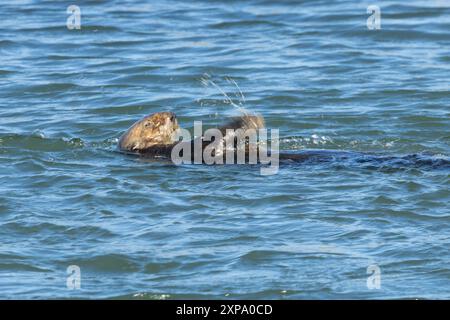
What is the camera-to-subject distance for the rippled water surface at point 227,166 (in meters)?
6.57

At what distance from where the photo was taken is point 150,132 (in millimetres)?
9148

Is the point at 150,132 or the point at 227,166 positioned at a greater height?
the point at 150,132

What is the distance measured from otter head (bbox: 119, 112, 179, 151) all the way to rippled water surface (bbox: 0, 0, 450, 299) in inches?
8.6

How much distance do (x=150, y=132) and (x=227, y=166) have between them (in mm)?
833

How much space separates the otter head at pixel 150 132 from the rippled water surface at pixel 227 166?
0.22 metres

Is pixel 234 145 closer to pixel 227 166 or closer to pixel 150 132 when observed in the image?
pixel 227 166

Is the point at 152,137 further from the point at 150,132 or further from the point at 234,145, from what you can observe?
the point at 234,145

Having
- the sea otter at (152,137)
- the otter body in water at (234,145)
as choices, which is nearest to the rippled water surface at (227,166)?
Result: the otter body in water at (234,145)

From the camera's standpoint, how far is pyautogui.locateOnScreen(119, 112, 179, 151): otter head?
9.13 meters

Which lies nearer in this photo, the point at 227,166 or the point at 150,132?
the point at 227,166

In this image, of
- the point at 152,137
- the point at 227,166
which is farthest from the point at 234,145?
the point at 152,137

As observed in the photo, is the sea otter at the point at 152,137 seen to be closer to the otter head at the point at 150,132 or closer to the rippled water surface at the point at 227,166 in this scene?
the otter head at the point at 150,132
